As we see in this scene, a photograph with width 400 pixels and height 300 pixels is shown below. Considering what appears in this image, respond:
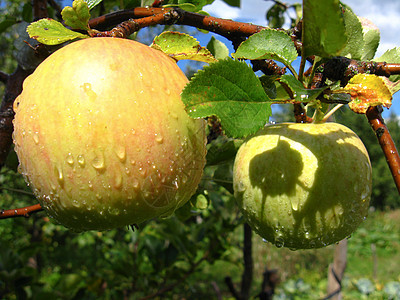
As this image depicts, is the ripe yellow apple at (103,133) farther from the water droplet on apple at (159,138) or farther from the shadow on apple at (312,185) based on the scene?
the shadow on apple at (312,185)

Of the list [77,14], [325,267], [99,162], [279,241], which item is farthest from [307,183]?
[325,267]

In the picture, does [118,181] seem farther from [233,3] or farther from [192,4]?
[233,3]

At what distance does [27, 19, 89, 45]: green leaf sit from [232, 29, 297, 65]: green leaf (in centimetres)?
27

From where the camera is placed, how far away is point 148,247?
177 cm

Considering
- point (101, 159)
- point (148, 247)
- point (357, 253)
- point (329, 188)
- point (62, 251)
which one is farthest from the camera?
point (357, 253)

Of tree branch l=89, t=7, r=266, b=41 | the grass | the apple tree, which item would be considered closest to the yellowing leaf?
the apple tree

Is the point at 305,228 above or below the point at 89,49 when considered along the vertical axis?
below

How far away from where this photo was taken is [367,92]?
488 mm

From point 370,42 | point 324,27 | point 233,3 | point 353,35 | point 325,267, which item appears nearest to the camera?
point 324,27

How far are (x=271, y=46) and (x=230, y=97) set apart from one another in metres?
0.14

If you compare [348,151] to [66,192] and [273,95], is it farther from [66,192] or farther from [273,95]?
[66,192]

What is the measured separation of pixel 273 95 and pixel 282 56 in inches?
5.6

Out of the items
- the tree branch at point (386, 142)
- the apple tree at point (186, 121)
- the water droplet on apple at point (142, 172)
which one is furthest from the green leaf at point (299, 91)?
the water droplet on apple at point (142, 172)

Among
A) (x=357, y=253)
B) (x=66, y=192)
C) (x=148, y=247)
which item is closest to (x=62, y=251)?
(x=148, y=247)
